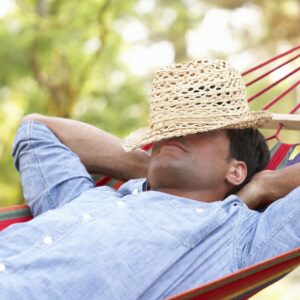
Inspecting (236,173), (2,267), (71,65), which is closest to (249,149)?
(236,173)

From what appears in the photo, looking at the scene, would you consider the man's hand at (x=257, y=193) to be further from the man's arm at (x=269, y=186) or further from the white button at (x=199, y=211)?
the white button at (x=199, y=211)

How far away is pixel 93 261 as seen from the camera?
1.60m

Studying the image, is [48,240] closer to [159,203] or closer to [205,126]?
[159,203]

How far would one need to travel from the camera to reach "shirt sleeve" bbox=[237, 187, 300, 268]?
160 centimetres

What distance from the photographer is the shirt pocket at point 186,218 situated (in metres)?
1.65

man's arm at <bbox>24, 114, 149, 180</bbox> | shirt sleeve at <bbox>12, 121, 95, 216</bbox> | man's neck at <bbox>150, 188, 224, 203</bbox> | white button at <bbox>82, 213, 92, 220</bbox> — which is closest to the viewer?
white button at <bbox>82, 213, 92, 220</bbox>

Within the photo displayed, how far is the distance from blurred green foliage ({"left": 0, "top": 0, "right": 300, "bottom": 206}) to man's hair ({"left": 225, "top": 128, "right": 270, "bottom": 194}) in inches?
193

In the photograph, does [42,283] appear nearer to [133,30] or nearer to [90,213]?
[90,213]

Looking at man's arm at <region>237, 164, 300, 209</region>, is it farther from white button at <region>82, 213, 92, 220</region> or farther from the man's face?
white button at <region>82, 213, 92, 220</region>

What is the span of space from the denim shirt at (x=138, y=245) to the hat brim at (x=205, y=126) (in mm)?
157

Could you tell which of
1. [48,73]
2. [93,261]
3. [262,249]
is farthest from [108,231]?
[48,73]

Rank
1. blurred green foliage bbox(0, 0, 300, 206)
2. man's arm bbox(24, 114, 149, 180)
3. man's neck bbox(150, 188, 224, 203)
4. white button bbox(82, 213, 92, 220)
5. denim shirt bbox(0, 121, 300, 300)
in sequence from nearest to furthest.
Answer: denim shirt bbox(0, 121, 300, 300) → white button bbox(82, 213, 92, 220) → man's neck bbox(150, 188, 224, 203) → man's arm bbox(24, 114, 149, 180) → blurred green foliage bbox(0, 0, 300, 206)

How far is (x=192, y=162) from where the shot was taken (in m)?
1.83

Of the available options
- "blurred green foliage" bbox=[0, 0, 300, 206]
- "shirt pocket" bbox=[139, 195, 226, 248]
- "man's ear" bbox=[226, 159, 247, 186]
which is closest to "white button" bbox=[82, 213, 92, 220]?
"shirt pocket" bbox=[139, 195, 226, 248]
